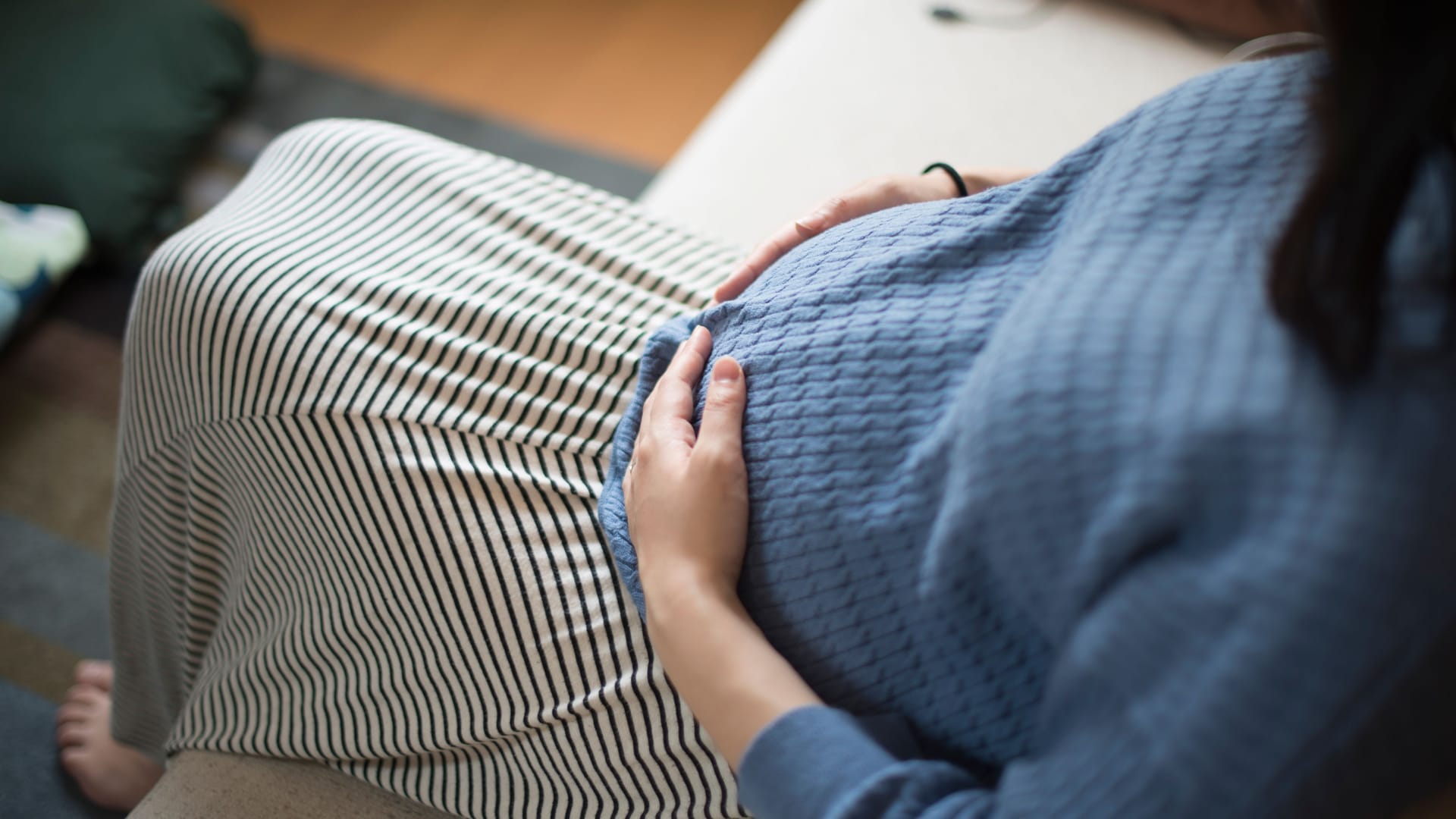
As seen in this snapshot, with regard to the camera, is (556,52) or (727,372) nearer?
(727,372)

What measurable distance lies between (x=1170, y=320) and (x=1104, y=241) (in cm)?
8

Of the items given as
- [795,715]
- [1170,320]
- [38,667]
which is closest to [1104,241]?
[1170,320]

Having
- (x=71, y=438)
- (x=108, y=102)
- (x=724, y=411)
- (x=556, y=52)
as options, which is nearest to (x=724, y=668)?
(x=724, y=411)

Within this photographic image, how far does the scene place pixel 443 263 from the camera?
82 cm

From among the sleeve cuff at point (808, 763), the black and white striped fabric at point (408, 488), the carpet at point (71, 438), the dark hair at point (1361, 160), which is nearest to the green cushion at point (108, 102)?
the carpet at point (71, 438)

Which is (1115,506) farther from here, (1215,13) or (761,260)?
(1215,13)

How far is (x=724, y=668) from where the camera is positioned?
0.57 meters

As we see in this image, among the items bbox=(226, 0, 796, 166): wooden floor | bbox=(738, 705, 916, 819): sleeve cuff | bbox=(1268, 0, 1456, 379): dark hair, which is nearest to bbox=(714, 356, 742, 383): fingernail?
bbox=(738, 705, 916, 819): sleeve cuff

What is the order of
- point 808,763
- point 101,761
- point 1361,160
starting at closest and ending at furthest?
point 1361,160 < point 808,763 < point 101,761

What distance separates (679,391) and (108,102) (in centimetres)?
147

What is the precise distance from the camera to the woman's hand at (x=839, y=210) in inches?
30.4

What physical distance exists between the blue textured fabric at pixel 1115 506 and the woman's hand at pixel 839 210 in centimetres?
12

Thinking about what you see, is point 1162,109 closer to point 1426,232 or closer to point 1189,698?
point 1426,232

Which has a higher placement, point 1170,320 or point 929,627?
point 1170,320
